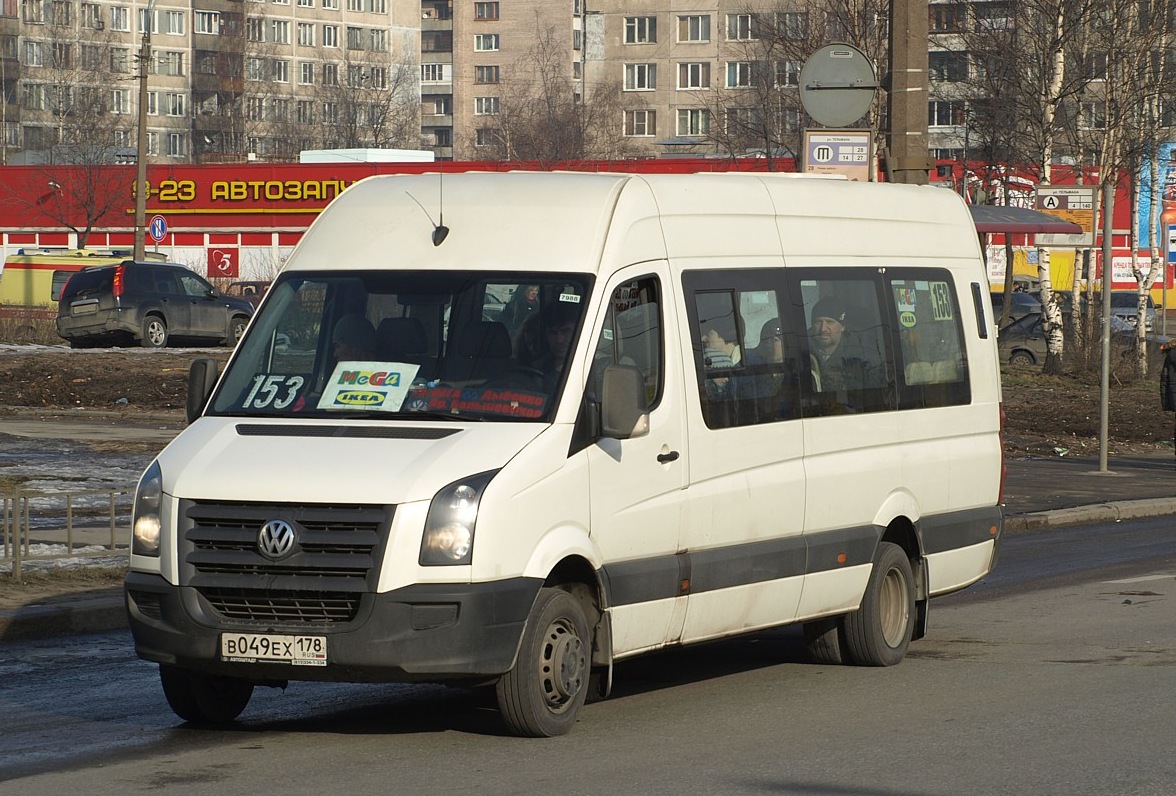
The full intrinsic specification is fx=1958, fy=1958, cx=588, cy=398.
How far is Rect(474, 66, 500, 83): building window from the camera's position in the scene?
14312cm

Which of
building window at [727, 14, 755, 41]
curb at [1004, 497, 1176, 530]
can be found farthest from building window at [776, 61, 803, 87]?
building window at [727, 14, 755, 41]

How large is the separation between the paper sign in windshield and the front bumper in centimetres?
97

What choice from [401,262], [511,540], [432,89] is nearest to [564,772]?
[511,540]

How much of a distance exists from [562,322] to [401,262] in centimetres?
83

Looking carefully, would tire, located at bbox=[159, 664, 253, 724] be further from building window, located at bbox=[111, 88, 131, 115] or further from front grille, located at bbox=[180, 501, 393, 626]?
building window, located at bbox=[111, 88, 131, 115]

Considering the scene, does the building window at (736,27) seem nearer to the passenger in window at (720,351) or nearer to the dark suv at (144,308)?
the dark suv at (144,308)

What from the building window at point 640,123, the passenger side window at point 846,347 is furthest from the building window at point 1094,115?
the building window at point 640,123

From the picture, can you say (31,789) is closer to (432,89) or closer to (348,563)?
(348,563)

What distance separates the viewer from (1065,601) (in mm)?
12852

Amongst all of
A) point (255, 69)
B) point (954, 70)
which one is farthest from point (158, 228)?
point (255, 69)

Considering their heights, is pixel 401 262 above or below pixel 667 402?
above

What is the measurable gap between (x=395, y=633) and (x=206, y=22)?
13336 centimetres

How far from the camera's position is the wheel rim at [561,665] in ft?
25.8

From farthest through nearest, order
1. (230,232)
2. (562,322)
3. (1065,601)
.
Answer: (230,232)
(1065,601)
(562,322)
